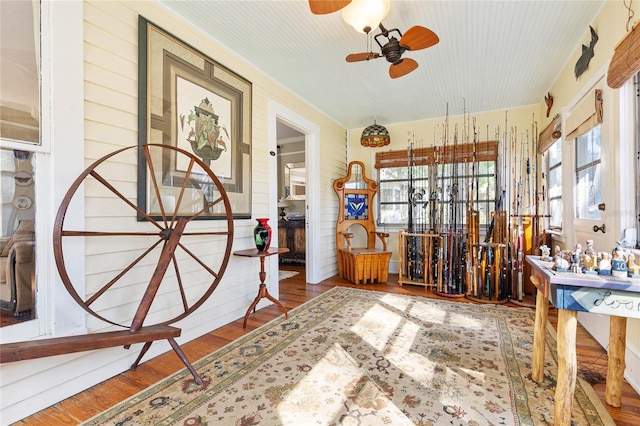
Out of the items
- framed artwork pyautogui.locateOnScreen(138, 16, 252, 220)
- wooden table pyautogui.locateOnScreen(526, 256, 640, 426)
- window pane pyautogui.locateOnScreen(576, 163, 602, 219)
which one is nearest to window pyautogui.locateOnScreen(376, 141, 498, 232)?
window pane pyautogui.locateOnScreen(576, 163, 602, 219)

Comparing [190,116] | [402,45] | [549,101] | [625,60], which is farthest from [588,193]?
[190,116]

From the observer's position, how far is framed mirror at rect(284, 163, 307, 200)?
19.4ft

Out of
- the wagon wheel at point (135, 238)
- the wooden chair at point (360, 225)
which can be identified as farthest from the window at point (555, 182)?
the wagon wheel at point (135, 238)

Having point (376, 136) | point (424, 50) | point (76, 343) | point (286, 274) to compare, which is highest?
point (424, 50)

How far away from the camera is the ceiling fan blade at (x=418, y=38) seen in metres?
1.86

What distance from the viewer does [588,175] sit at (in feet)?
8.00

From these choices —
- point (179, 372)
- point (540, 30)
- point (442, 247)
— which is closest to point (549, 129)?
point (540, 30)

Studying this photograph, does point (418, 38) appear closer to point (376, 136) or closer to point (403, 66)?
point (403, 66)

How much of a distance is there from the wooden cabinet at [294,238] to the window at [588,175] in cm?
393

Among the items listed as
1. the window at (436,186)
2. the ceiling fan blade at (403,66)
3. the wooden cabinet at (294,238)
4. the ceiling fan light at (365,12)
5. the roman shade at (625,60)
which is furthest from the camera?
the wooden cabinet at (294,238)

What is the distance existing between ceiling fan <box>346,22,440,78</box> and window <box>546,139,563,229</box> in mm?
2311

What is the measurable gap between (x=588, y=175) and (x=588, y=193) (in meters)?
0.16

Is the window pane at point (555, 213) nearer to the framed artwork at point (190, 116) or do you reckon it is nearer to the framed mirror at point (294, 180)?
the framed artwork at point (190, 116)

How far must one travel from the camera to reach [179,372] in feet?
5.82
